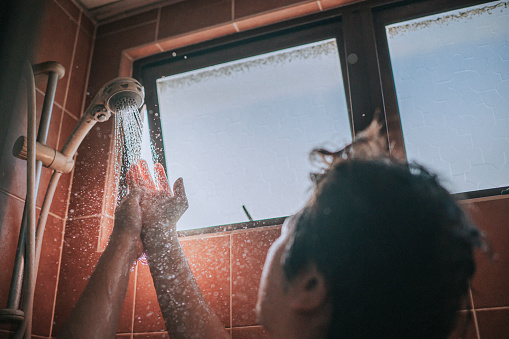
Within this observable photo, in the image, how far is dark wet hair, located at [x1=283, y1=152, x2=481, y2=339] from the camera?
585 millimetres

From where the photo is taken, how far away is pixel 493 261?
3.26 feet

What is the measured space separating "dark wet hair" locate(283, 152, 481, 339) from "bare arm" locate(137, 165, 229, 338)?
42 centimetres

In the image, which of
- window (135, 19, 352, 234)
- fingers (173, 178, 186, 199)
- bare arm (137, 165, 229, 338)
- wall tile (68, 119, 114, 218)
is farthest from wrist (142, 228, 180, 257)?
wall tile (68, 119, 114, 218)

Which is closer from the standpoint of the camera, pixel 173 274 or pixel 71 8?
pixel 173 274

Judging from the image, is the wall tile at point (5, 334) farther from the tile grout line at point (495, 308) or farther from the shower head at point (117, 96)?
the tile grout line at point (495, 308)

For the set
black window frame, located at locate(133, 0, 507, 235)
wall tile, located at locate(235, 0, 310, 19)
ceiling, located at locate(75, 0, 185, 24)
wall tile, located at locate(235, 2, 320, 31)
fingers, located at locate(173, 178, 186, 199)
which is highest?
ceiling, located at locate(75, 0, 185, 24)

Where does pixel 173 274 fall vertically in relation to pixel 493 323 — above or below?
above

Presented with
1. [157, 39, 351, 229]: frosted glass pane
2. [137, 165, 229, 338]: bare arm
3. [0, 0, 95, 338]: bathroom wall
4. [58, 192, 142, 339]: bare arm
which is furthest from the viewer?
[157, 39, 351, 229]: frosted glass pane

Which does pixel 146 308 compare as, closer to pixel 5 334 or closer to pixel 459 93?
pixel 5 334

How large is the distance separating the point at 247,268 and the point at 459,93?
812 millimetres

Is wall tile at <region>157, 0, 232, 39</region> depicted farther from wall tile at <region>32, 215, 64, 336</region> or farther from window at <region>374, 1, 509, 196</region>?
wall tile at <region>32, 215, 64, 336</region>

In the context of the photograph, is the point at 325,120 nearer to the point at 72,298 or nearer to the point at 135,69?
the point at 135,69

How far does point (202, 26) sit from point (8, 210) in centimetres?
89

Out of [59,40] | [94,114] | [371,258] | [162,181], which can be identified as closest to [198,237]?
[162,181]
